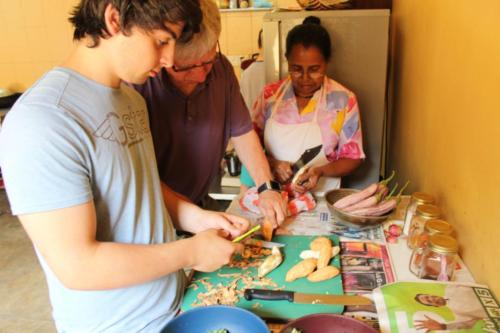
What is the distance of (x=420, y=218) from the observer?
111cm

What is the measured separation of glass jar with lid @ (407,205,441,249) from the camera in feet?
3.58

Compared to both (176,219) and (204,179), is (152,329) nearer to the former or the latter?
(176,219)

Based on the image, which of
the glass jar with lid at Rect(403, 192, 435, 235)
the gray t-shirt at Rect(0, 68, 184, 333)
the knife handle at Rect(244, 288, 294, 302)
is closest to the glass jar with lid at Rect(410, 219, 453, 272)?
the glass jar with lid at Rect(403, 192, 435, 235)

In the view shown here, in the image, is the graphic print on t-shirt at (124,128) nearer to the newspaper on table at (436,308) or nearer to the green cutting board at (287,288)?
the green cutting board at (287,288)

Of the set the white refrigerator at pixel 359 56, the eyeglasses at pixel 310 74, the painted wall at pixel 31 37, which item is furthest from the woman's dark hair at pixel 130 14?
the painted wall at pixel 31 37

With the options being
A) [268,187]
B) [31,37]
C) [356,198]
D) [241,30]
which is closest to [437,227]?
[356,198]

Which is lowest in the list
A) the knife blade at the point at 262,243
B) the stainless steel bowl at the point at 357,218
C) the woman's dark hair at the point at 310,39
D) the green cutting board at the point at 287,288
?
the green cutting board at the point at 287,288

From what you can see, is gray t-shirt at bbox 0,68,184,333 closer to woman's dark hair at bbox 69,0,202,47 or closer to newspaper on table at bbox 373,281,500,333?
woman's dark hair at bbox 69,0,202,47

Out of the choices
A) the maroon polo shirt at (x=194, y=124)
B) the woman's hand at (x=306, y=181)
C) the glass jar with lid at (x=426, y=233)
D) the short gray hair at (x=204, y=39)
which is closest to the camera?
the glass jar with lid at (x=426, y=233)

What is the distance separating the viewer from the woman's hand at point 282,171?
161 centimetres

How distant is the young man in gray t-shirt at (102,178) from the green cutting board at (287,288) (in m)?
0.11

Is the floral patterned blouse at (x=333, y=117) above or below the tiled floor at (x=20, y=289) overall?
above

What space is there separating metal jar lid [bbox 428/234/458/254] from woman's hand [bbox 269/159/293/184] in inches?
28.5

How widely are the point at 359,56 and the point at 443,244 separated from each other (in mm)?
1505
